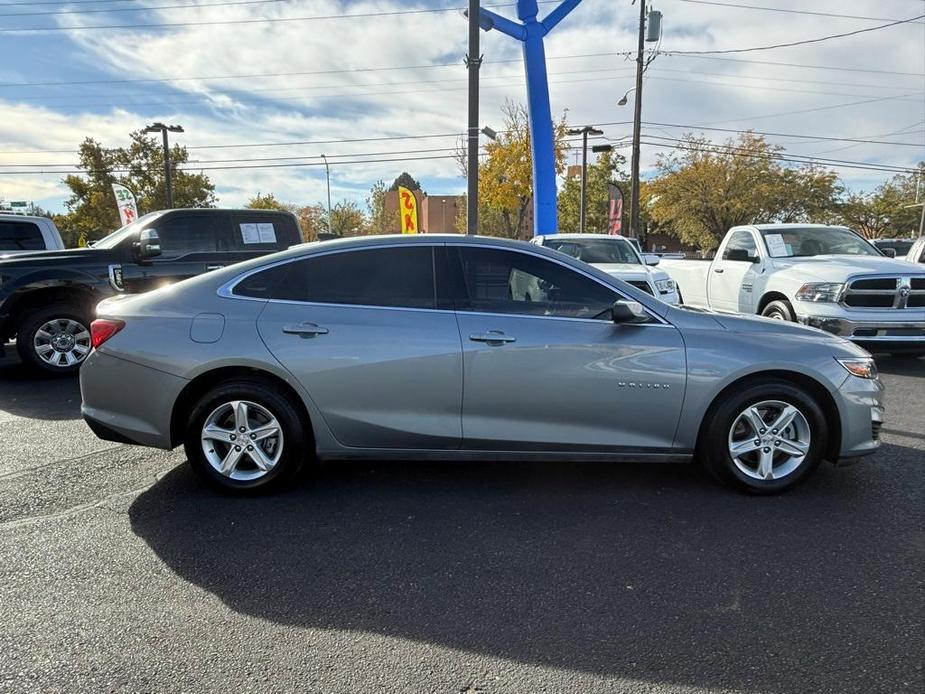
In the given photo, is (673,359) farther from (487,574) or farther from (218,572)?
(218,572)

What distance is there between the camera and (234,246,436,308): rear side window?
12.3 feet

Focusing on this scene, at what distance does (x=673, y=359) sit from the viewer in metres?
3.62

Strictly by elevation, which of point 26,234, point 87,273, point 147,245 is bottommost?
point 87,273

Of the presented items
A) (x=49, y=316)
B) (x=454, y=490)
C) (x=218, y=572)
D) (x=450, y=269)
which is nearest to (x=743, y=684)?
(x=454, y=490)

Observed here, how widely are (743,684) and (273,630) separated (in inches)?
72.0

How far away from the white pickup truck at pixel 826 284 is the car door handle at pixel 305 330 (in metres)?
5.71

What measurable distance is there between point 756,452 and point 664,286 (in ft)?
17.2

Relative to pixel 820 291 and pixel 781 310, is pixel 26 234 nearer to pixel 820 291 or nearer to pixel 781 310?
pixel 781 310

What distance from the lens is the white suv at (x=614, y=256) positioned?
8711mm

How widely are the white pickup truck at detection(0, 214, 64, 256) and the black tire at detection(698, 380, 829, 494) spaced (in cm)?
1001

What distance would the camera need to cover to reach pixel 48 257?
24.5 ft

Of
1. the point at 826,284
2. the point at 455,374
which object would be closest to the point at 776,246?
the point at 826,284

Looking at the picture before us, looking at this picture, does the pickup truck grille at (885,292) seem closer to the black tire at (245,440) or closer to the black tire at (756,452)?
the black tire at (756,452)

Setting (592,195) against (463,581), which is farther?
(592,195)
